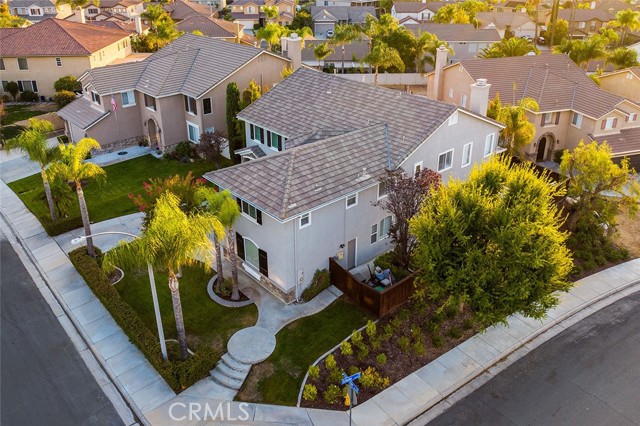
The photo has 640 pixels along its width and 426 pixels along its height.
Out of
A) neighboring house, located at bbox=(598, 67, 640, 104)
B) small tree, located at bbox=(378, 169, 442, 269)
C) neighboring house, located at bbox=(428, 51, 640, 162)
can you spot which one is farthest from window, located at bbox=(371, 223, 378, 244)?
neighboring house, located at bbox=(598, 67, 640, 104)

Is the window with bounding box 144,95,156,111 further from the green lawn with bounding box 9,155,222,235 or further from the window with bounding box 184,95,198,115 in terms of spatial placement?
the green lawn with bounding box 9,155,222,235

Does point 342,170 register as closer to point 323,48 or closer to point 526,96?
point 526,96

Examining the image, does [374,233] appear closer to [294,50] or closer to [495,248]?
[495,248]

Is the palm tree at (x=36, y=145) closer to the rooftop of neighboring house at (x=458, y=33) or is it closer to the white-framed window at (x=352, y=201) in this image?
the white-framed window at (x=352, y=201)

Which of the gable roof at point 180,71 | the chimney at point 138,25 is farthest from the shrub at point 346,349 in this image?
the chimney at point 138,25

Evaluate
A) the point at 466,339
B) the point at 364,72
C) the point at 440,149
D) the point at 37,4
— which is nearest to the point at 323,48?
the point at 364,72
